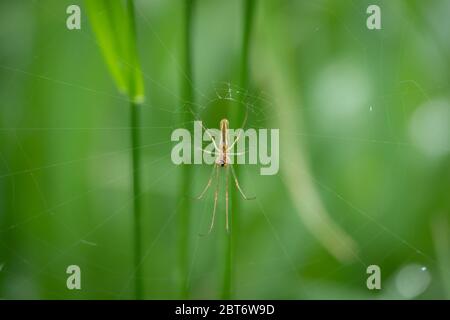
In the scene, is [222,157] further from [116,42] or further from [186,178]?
[116,42]

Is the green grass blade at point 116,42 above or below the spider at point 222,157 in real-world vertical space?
above

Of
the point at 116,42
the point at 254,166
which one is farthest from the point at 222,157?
the point at 116,42

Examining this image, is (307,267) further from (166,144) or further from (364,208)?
(166,144)

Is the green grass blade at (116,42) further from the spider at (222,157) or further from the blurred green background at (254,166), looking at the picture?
the spider at (222,157)

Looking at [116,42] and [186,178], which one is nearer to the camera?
[116,42]

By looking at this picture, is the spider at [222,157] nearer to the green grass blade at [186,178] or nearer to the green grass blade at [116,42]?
the green grass blade at [186,178]

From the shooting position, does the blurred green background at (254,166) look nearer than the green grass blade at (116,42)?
No

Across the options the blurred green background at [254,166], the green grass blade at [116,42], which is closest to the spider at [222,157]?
the blurred green background at [254,166]

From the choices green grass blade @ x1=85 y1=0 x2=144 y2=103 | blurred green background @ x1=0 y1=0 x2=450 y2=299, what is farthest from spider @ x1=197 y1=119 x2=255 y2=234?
green grass blade @ x1=85 y1=0 x2=144 y2=103

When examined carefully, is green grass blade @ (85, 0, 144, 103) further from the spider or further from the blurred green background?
the spider
